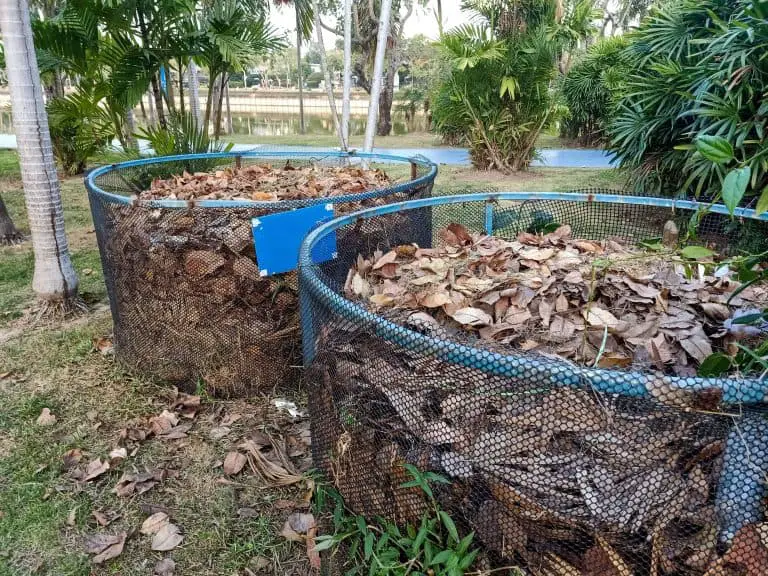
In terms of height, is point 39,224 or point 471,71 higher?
point 471,71

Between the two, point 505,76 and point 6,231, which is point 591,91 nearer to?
point 505,76

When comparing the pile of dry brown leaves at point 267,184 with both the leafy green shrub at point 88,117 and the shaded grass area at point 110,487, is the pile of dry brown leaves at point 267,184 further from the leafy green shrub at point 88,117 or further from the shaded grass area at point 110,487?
the leafy green shrub at point 88,117

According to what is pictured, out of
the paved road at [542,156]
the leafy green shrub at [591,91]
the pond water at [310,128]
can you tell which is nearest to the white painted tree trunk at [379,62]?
the paved road at [542,156]

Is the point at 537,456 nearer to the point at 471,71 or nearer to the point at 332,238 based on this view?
the point at 332,238

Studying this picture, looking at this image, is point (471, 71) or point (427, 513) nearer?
point (427, 513)

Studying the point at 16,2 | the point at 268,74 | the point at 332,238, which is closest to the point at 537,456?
the point at 332,238

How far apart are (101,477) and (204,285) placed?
2.89 ft

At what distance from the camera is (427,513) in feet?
4.63

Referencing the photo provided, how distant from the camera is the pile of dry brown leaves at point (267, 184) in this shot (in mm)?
2967

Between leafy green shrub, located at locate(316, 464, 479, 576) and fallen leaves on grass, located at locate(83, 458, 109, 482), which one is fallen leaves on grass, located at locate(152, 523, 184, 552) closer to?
fallen leaves on grass, located at locate(83, 458, 109, 482)

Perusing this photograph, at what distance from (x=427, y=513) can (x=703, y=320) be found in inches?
38.1

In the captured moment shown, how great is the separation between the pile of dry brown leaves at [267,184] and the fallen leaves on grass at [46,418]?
43.1 inches

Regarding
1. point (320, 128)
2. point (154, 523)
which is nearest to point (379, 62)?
point (154, 523)

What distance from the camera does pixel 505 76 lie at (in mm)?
8469
